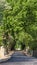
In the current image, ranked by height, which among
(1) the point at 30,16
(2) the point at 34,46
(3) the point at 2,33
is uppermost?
(1) the point at 30,16

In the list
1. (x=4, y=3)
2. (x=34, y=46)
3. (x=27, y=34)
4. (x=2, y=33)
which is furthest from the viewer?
(x=34, y=46)

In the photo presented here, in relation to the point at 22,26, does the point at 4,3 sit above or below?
above

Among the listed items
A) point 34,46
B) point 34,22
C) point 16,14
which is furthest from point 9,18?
point 34,46

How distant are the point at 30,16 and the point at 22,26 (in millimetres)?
1821

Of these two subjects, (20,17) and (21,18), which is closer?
(20,17)

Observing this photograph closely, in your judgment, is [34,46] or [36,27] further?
[34,46]

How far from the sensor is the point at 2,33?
44156 millimetres

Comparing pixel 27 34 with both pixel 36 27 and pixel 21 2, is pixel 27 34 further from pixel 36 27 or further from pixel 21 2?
pixel 21 2

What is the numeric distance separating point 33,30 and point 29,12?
2.75 m

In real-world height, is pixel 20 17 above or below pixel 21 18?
above

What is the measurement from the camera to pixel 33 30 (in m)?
38.6

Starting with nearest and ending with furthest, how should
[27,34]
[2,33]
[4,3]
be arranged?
[4,3], [27,34], [2,33]

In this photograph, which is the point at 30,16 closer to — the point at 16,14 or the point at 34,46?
the point at 16,14

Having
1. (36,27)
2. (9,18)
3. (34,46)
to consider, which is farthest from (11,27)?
(34,46)
